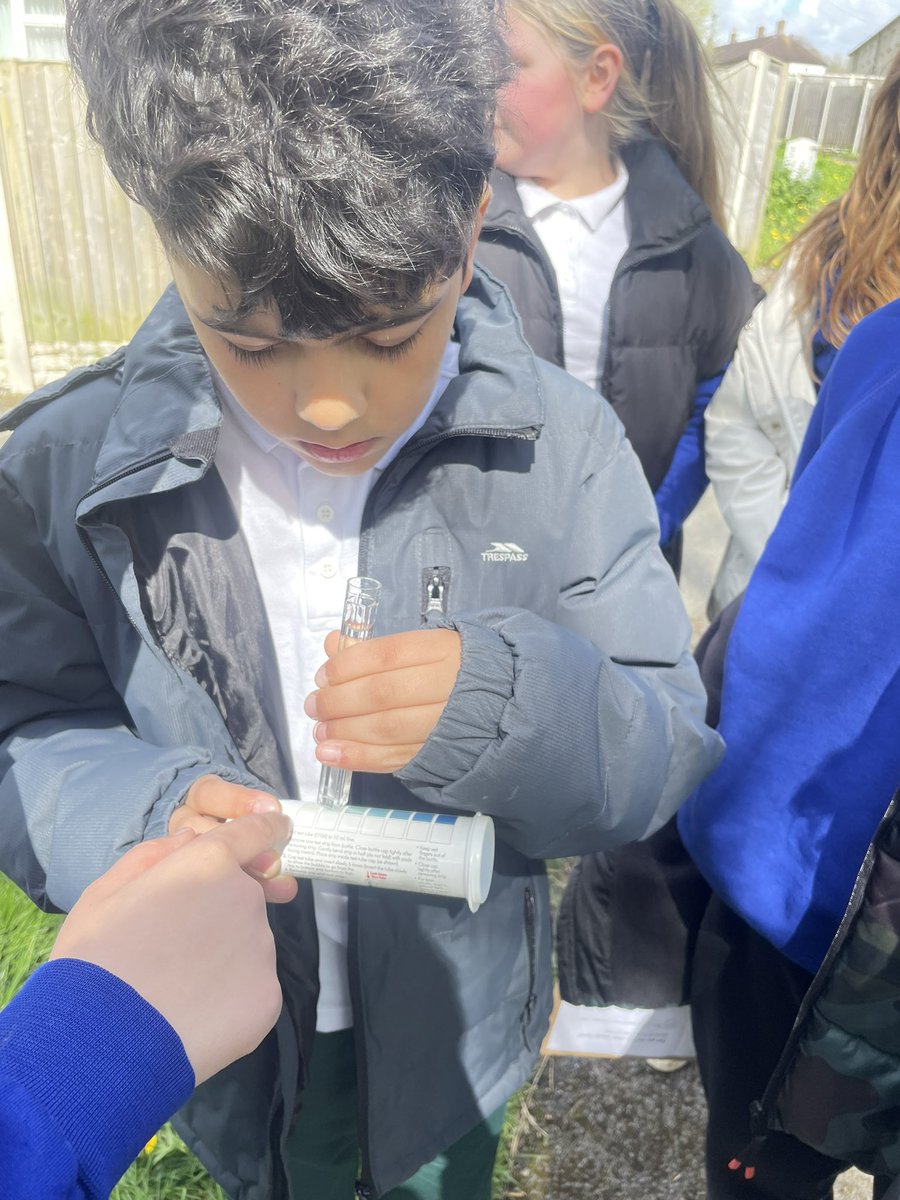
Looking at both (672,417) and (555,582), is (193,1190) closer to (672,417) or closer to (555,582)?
(555,582)

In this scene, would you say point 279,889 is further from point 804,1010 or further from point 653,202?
point 653,202

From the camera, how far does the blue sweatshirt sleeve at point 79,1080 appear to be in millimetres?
691

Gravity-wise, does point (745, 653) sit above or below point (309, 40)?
below

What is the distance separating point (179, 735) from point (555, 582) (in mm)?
545

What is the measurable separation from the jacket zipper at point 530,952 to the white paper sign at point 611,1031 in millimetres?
202

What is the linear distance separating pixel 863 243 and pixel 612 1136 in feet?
7.04

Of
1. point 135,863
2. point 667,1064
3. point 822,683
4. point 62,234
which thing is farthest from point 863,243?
point 62,234

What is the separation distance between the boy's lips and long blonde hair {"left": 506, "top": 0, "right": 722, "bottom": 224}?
1739 mm

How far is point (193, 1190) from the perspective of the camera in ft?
6.54

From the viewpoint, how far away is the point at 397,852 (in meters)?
1.07

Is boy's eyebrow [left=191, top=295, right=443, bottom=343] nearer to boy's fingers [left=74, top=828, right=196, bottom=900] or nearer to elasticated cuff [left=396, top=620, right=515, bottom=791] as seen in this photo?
elasticated cuff [left=396, top=620, right=515, bottom=791]

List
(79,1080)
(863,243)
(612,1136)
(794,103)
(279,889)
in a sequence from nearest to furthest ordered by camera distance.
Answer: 1. (79,1080)
2. (279,889)
3. (863,243)
4. (612,1136)
5. (794,103)

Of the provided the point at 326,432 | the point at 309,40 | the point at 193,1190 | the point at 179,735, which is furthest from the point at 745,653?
the point at 193,1190

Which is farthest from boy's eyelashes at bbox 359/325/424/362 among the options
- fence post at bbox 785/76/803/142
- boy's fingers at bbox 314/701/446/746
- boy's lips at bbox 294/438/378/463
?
fence post at bbox 785/76/803/142
